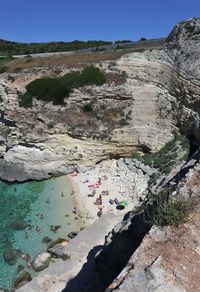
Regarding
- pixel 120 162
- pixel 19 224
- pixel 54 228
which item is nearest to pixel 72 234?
pixel 54 228

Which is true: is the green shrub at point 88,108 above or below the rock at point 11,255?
above

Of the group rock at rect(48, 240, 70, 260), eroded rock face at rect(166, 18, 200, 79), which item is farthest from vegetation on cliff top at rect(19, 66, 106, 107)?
rock at rect(48, 240, 70, 260)

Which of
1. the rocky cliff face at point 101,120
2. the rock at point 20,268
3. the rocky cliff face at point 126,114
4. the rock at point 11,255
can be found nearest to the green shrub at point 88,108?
the rocky cliff face at point 101,120

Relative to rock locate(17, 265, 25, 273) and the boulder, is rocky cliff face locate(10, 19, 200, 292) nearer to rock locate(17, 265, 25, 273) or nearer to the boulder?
the boulder

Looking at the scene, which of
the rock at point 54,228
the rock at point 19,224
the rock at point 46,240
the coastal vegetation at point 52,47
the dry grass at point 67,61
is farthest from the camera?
the coastal vegetation at point 52,47

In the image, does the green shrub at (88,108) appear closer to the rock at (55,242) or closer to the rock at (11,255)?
the rock at (55,242)

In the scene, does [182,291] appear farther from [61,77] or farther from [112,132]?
[61,77]

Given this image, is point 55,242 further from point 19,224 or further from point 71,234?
point 19,224
